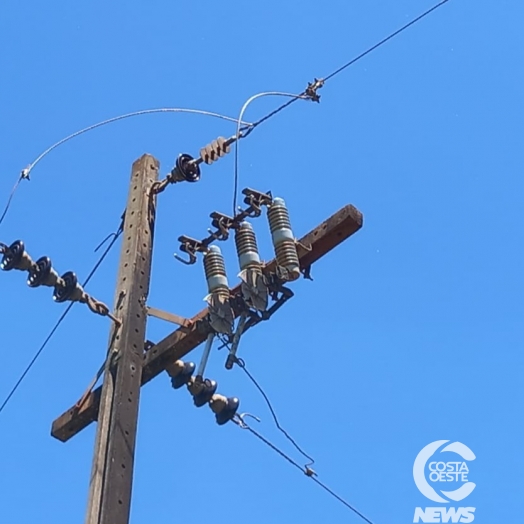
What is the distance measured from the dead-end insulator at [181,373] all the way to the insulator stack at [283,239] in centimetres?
87

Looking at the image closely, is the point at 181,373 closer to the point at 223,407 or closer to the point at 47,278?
the point at 223,407

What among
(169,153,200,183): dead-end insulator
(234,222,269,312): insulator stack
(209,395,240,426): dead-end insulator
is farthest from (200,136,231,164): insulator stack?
(209,395,240,426): dead-end insulator

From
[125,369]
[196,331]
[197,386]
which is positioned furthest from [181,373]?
[125,369]

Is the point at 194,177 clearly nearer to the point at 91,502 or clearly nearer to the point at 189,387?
the point at 189,387

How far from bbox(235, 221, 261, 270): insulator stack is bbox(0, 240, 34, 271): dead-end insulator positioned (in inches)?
46.0

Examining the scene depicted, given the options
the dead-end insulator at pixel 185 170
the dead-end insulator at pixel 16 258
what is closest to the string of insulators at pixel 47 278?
the dead-end insulator at pixel 16 258

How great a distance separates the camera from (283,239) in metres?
6.26

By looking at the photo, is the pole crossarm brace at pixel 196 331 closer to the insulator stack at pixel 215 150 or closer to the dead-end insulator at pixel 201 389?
the dead-end insulator at pixel 201 389

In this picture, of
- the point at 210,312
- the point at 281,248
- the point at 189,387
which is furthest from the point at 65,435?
the point at 281,248

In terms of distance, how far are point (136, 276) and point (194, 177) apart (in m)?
0.85

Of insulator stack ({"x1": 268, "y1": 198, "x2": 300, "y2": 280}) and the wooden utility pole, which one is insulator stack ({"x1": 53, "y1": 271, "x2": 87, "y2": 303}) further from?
insulator stack ({"x1": 268, "y1": 198, "x2": 300, "y2": 280})

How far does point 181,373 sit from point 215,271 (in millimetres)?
633

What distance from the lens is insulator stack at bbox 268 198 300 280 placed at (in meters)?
6.14

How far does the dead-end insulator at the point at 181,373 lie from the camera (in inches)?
256
